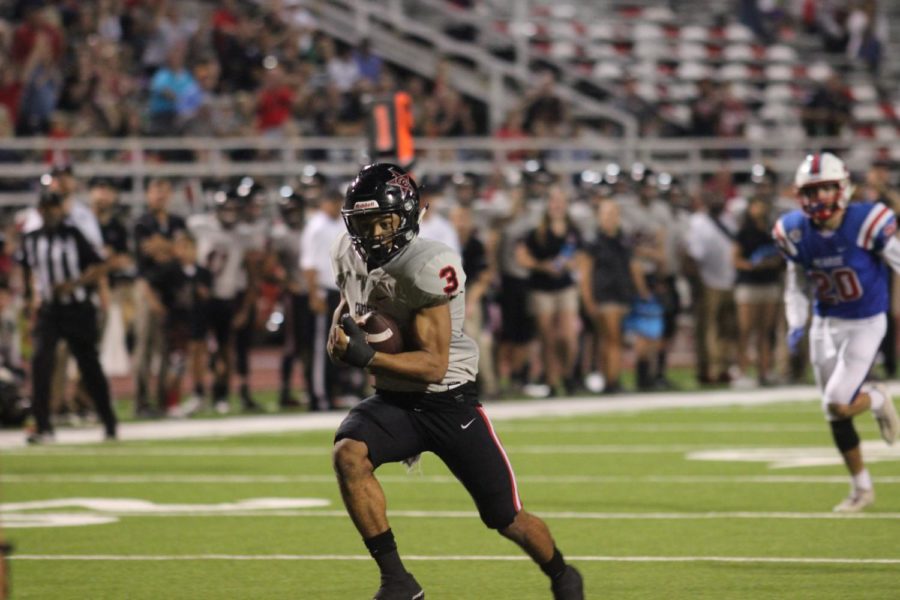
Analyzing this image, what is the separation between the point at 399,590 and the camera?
611 centimetres

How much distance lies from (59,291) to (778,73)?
15737 mm

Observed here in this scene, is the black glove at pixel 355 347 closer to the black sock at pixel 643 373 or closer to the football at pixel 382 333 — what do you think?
the football at pixel 382 333

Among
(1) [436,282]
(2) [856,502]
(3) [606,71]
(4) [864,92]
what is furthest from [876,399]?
(4) [864,92]

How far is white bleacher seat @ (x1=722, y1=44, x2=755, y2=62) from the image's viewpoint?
85.7 feet

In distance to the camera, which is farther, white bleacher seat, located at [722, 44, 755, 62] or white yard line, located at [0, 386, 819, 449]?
white bleacher seat, located at [722, 44, 755, 62]

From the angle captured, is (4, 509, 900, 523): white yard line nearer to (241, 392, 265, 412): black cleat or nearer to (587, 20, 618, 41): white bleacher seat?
(241, 392, 265, 412): black cleat

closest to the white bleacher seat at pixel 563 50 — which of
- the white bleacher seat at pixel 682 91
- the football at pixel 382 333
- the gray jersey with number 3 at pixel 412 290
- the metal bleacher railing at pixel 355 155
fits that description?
the white bleacher seat at pixel 682 91

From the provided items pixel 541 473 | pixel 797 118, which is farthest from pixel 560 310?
pixel 797 118

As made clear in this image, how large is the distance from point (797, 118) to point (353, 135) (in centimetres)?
795

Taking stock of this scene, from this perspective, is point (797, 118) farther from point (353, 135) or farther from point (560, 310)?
point (560, 310)

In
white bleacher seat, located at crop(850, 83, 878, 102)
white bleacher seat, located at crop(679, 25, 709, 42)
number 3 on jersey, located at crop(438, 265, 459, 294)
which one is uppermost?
white bleacher seat, located at crop(679, 25, 709, 42)

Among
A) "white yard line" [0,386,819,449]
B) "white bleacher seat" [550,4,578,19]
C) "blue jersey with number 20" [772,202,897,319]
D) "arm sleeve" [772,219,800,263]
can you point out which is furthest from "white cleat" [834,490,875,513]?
"white bleacher seat" [550,4,578,19]

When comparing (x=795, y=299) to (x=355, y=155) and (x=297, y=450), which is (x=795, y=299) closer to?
(x=297, y=450)

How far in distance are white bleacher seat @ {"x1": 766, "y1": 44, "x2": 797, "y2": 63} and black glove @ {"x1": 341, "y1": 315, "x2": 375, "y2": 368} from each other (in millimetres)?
21301
